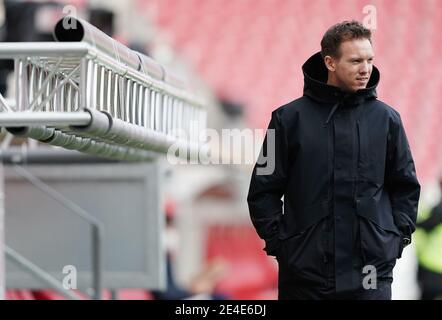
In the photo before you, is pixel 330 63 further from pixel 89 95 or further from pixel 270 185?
pixel 89 95

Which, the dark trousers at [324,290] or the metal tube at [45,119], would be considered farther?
the dark trousers at [324,290]

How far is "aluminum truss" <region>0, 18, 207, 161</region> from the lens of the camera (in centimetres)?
353

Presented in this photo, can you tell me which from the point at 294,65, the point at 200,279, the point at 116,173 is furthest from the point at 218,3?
the point at 116,173

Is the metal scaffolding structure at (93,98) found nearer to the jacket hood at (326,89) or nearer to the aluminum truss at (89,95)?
the aluminum truss at (89,95)

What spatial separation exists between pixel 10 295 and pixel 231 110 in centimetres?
1116

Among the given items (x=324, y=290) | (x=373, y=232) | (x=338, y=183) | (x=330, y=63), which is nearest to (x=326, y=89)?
(x=330, y=63)

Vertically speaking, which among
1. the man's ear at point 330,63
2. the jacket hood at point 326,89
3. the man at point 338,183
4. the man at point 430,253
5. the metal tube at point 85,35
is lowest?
the man at point 430,253

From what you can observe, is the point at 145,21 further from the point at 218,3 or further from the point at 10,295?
the point at 10,295

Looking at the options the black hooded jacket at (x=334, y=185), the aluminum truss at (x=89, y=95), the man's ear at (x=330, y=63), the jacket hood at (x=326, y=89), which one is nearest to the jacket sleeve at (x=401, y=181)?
the black hooded jacket at (x=334, y=185)

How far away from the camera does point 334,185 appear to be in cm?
366

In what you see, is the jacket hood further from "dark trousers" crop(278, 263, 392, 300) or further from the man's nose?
"dark trousers" crop(278, 263, 392, 300)

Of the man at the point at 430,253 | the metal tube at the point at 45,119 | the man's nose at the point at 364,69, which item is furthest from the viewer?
the man at the point at 430,253

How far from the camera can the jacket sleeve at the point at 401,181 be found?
3725 millimetres
